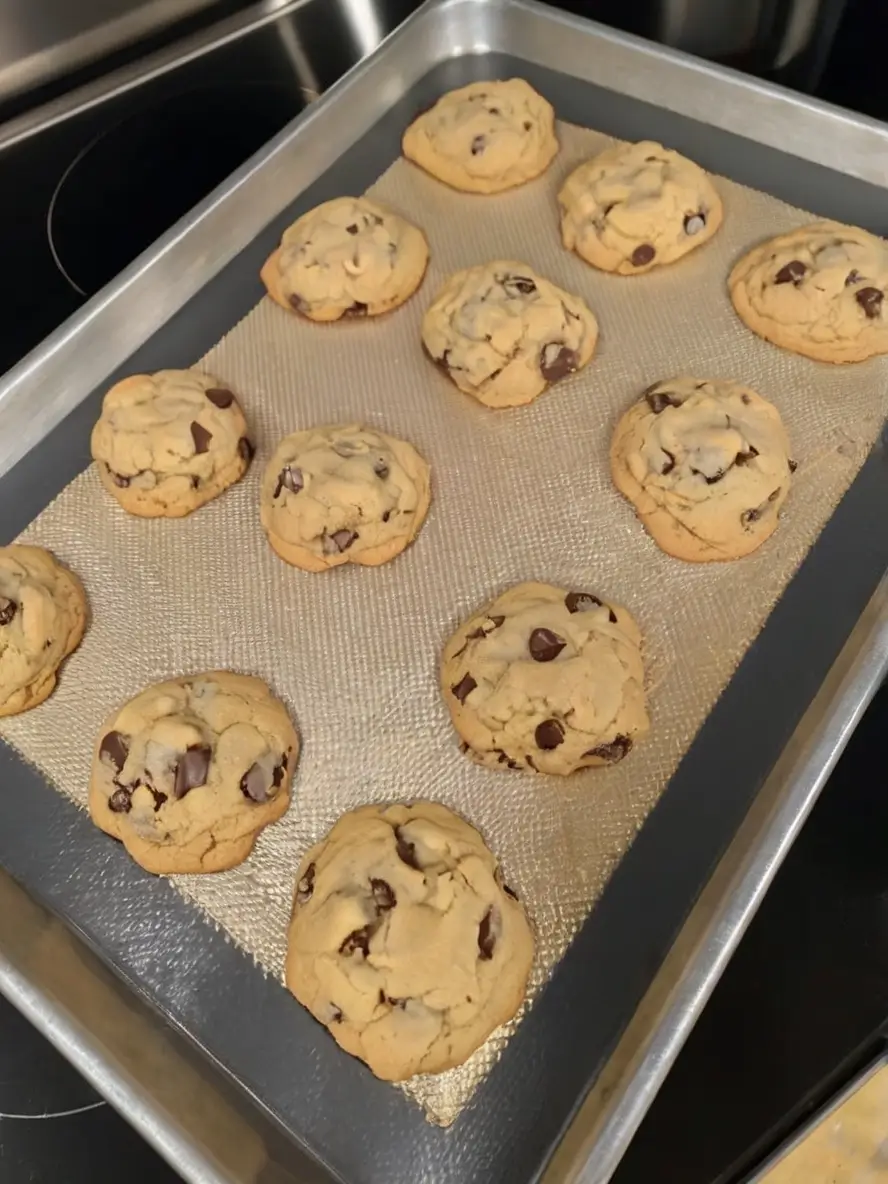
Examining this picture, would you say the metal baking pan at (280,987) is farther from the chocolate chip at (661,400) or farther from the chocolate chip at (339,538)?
the chocolate chip at (339,538)

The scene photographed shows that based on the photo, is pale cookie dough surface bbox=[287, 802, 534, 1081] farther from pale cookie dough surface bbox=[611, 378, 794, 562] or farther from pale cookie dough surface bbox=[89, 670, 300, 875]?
pale cookie dough surface bbox=[611, 378, 794, 562]

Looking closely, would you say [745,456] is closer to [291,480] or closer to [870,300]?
[870,300]

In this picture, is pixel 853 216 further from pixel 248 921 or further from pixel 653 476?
pixel 248 921

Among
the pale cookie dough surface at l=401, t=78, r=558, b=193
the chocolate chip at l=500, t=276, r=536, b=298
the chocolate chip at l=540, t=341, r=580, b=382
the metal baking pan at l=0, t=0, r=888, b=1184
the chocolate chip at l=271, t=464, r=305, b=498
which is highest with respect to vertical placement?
the pale cookie dough surface at l=401, t=78, r=558, b=193

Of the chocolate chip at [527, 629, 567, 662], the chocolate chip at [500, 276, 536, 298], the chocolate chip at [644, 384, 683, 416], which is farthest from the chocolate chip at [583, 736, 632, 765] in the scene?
the chocolate chip at [500, 276, 536, 298]

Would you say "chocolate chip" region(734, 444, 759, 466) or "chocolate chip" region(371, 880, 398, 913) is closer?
"chocolate chip" region(371, 880, 398, 913)

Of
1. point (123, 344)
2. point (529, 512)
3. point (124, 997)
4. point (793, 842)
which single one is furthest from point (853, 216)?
point (124, 997)

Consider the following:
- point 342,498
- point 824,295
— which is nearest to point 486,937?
point 342,498
